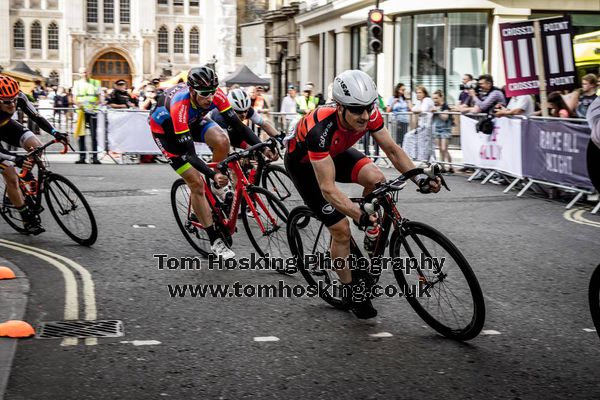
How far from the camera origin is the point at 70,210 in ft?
29.5

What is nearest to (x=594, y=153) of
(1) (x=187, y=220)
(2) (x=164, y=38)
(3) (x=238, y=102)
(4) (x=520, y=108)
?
(1) (x=187, y=220)

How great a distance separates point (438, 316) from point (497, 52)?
77.3ft

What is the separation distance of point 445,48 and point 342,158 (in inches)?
920

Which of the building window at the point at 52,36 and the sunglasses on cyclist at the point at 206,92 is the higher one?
the building window at the point at 52,36

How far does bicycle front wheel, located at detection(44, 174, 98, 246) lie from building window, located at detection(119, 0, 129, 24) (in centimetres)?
9688

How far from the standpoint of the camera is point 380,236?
5793 millimetres

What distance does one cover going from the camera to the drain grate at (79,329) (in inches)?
222

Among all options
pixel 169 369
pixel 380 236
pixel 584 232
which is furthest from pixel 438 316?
pixel 584 232

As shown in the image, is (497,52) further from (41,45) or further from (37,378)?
(41,45)

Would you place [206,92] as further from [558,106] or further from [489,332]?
[558,106]

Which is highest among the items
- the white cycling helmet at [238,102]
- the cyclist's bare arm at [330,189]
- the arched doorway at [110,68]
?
the arched doorway at [110,68]

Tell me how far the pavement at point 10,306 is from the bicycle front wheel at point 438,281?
2505mm

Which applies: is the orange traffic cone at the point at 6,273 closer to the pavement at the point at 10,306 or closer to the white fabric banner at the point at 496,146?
the pavement at the point at 10,306

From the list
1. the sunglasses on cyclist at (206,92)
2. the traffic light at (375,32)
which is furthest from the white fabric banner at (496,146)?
the sunglasses on cyclist at (206,92)
